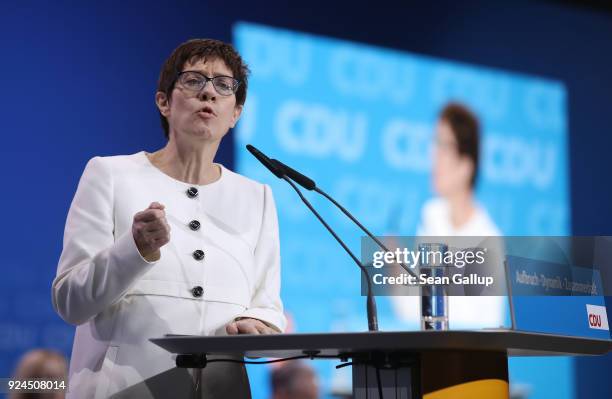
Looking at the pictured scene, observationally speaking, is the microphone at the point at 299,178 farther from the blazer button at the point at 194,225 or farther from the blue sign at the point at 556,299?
the blue sign at the point at 556,299

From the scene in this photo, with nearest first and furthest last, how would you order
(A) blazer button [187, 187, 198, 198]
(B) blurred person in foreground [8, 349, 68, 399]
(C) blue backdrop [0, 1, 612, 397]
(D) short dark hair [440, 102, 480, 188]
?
1. (A) blazer button [187, 187, 198, 198]
2. (B) blurred person in foreground [8, 349, 68, 399]
3. (C) blue backdrop [0, 1, 612, 397]
4. (D) short dark hair [440, 102, 480, 188]

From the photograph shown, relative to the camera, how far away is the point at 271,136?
435 centimetres

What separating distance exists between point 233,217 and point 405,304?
2430mm

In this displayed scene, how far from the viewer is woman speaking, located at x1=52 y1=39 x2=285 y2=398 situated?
195cm

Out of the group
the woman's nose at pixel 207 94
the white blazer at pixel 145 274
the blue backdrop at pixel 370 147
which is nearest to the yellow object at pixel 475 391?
the white blazer at pixel 145 274

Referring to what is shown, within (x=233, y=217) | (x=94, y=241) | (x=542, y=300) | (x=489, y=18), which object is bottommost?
(x=542, y=300)

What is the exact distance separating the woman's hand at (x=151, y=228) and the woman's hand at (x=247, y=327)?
0.29 metres

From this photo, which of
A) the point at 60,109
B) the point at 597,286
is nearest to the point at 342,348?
the point at 597,286

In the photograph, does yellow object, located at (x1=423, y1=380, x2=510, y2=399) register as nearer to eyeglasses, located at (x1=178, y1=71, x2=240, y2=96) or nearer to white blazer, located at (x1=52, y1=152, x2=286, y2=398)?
white blazer, located at (x1=52, y1=152, x2=286, y2=398)

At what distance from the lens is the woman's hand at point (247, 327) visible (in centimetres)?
200

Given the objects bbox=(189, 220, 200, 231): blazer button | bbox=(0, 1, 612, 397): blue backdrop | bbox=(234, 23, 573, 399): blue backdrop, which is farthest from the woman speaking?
bbox=(234, 23, 573, 399): blue backdrop

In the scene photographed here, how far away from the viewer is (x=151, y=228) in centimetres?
178

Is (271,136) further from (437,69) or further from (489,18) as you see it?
(489,18)

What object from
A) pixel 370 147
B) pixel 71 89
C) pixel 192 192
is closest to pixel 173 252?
pixel 192 192
